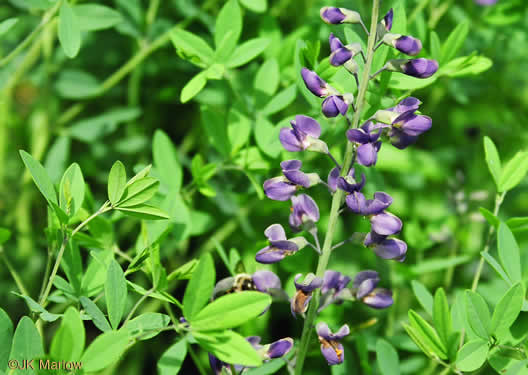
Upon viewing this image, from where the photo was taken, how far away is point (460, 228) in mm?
1590

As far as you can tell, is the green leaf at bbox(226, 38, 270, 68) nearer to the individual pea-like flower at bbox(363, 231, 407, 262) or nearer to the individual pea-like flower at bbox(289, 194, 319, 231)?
the individual pea-like flower at bbox(289, 194, 319, 231)

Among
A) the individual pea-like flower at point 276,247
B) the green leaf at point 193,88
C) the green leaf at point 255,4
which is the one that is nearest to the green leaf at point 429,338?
the individual pea-like flower at point 276,247

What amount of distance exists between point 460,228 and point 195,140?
821 mm

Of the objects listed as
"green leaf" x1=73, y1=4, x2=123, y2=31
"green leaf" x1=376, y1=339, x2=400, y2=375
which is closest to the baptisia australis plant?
"green leaf" x1=376, y1=339, x2=400, y2=375

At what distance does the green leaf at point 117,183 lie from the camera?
870 millimetres

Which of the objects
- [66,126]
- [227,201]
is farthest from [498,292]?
[66,126]

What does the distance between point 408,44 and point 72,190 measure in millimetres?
584

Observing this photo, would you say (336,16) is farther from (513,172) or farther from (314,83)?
(513,172)

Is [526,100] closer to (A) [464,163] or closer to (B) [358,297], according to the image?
(A) [464,163]

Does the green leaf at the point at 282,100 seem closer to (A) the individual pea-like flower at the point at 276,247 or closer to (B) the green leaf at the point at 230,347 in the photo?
(A) the individual pea-like flower at the point at 276,247

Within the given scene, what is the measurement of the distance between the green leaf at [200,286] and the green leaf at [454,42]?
2.48 feet

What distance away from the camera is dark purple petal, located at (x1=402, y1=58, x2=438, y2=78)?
874 mm

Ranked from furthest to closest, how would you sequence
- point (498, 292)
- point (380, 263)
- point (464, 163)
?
point (464, 163)
point (380, 263)
point (498, 292)

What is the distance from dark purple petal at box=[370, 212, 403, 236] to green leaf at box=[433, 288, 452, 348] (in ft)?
0.43
